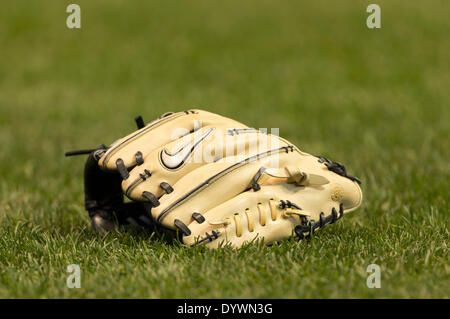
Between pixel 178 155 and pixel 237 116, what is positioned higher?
pixel 178 155

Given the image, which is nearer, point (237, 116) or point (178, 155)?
point (178, 155)

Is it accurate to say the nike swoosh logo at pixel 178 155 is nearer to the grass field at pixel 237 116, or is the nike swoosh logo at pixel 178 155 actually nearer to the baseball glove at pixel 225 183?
the baseball glove at pixel 225 183

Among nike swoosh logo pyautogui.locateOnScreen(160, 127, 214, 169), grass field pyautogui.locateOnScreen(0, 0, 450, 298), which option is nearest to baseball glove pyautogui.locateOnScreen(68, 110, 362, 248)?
nike swoosh logo pyautogui.locateOnScreen(160, 127, 214, 169)

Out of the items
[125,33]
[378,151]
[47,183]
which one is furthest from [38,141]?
[125,33]

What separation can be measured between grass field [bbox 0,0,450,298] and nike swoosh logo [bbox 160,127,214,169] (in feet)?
1.45

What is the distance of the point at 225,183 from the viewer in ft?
11.2

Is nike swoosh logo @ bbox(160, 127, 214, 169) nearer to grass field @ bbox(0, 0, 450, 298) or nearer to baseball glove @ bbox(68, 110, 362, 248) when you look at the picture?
baseball glove @ bbox(68, 110, 362, 248)

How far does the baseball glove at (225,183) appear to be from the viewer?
133 inches

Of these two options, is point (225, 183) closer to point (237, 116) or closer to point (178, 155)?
point (178, 155)

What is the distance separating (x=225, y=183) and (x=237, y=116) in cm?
487

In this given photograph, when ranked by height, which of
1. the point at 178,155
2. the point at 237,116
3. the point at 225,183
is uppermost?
the point at 178,155

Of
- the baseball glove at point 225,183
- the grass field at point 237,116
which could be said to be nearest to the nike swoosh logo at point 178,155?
the baseball glove at point 225,183

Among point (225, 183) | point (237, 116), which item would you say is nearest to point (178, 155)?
point (225, 183)

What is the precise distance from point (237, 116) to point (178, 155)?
4.82 meters
